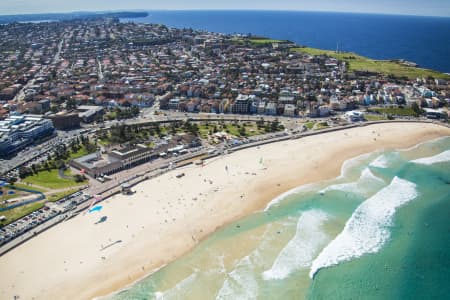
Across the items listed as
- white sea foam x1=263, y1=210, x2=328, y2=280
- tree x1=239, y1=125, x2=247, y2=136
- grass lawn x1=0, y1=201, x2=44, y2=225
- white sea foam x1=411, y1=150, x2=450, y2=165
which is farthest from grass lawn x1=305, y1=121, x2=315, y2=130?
grass lawn x1=0, y1=201, x2=44, y2=225

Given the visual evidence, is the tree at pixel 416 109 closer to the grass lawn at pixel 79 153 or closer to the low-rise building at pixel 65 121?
the grass lawn at pixel 79 153

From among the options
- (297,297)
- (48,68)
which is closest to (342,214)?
(297,297)

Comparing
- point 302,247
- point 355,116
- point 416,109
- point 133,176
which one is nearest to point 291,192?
point 302,247

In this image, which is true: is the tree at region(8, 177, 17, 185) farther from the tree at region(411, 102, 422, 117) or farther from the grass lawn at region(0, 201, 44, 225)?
the tree at region(411, 102, 422, 117)

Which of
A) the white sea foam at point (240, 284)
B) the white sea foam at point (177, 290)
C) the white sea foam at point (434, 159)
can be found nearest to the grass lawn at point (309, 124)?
the white sea foam at point (434, 159)

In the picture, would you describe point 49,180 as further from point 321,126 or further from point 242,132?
point 321,126

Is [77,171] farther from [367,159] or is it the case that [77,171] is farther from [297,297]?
[367,159]
